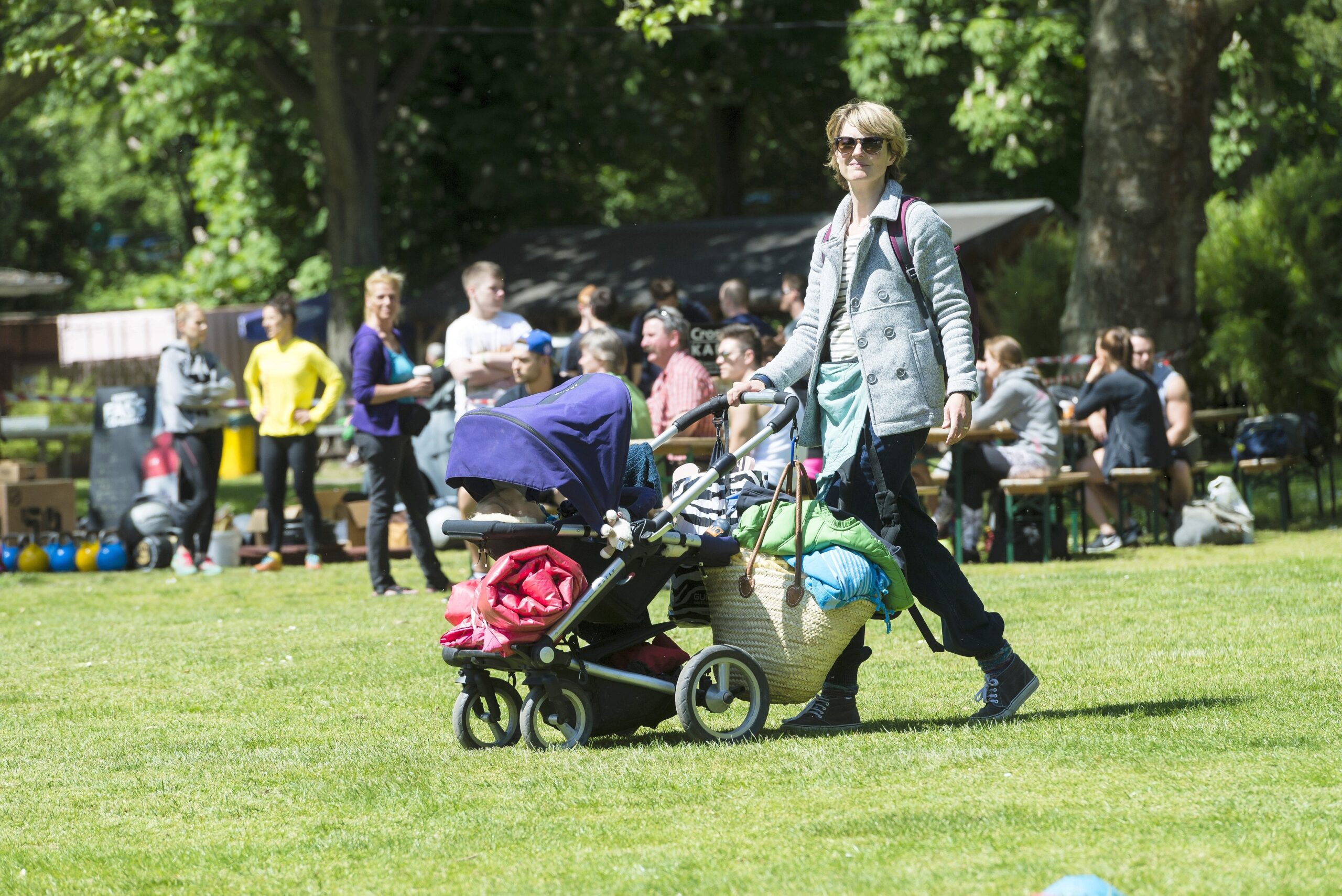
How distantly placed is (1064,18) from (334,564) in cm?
1470

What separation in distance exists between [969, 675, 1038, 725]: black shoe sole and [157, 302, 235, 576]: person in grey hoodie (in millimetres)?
7825

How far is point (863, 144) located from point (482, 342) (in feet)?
17.5

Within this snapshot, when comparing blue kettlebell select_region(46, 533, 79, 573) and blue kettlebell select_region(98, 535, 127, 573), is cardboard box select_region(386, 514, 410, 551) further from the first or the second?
blue kettlebell select_region(46, 533, 79, 573)

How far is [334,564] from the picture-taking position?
1328 centimetres

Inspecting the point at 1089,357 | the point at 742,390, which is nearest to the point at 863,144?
the point at 742,390

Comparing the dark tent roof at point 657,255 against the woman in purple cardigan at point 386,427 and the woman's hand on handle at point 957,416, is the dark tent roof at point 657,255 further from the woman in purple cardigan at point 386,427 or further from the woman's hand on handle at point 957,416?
the woman's hand on handle at point 957,416

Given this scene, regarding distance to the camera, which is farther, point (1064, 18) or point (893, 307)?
point (1064, 18)

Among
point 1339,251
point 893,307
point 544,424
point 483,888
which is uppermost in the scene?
point 1339,251

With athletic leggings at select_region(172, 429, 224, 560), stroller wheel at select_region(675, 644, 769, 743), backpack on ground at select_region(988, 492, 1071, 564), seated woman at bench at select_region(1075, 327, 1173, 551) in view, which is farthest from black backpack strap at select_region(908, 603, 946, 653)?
athletic leggings at select_region(172, 429, 224, 560)

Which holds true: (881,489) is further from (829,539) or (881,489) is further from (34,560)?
(34,560)

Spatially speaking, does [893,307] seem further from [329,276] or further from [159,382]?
[329,276]

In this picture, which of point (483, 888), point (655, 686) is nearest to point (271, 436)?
point (655, 686)

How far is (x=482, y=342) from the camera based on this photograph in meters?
10.9

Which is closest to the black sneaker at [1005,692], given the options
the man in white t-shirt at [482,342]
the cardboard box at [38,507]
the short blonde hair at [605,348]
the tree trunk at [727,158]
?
the short blonde hair at [605,348]
